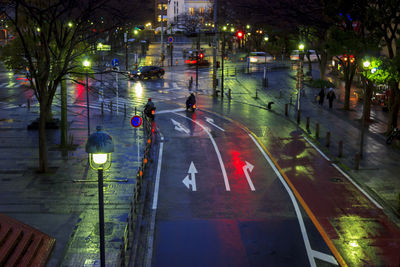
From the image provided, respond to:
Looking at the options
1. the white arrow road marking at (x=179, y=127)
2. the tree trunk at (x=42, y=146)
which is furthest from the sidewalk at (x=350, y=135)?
the tree trunk at (x=42, y=146)

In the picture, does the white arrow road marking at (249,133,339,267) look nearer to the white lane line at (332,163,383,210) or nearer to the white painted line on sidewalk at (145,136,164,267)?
the white lane line at (332,163,383,210)

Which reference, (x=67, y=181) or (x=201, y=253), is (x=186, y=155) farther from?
(x=201, y=253)

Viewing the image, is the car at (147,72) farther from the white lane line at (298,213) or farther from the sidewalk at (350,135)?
the white lane line at (298,213)

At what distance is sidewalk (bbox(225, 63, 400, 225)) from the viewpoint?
18.8 metres

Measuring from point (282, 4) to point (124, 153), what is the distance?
16.7 m

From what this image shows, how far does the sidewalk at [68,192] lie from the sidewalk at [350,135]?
8925 mm

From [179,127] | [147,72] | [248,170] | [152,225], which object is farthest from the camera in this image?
[147,72]

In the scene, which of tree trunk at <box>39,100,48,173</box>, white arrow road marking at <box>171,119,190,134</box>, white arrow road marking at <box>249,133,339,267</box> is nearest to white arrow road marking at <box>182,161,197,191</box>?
white arrow road marking at <box>249,133,339,267</box>

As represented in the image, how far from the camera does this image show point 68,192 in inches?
686

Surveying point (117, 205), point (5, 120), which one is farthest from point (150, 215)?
point (5, 120)

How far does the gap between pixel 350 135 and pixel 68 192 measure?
1661 centimetres

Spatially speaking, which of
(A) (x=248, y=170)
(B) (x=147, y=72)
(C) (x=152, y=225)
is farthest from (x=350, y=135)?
(B) (x=147, y=72)

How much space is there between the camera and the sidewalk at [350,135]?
1884cm

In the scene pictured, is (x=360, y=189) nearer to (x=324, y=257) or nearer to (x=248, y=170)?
(x=248, y=170)
